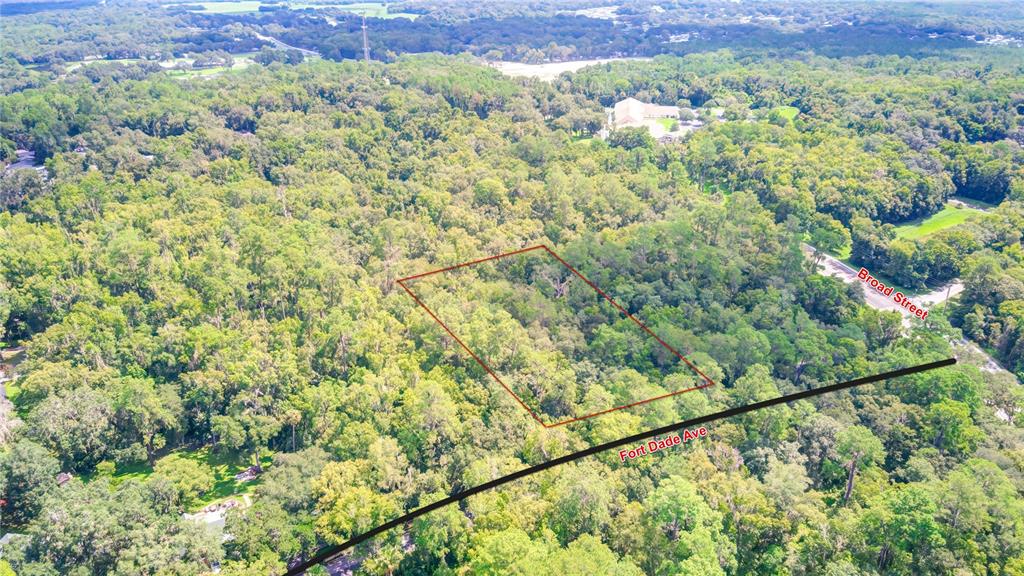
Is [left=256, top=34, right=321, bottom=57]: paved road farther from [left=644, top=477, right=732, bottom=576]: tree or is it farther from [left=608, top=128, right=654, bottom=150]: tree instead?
[left=644, top=477, right=732, bottom=576]: tree

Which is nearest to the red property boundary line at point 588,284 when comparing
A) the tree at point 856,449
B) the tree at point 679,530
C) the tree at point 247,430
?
the tree at point 679,530

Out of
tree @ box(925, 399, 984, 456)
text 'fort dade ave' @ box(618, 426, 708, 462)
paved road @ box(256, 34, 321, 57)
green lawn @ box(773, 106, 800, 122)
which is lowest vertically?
paved road @ box(256, 34, 321, 57)

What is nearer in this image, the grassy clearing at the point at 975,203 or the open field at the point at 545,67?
the grassy clearing at the point at 975,203

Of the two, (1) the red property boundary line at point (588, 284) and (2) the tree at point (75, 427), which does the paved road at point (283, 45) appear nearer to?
(1) the red property boundary line at point (588, 284)

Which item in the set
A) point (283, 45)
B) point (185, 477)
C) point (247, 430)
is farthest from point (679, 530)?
point (283, 45)

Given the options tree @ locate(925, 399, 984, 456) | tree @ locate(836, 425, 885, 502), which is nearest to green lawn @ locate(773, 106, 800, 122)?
tree @ locate(925, 399, 984, 456)

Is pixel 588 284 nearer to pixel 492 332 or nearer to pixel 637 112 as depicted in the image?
pixel 492 332

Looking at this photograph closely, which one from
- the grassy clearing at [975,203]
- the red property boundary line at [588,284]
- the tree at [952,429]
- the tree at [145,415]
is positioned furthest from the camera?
the grassy clearing at [975,203]
